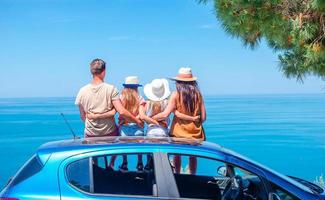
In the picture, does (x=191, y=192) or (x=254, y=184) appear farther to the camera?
(x=191, y=192)

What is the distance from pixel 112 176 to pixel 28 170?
68 cm

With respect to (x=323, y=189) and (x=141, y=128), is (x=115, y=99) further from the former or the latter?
(x=323, y=189)

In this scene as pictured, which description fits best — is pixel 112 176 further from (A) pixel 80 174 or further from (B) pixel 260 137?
(B) pixel 260 137

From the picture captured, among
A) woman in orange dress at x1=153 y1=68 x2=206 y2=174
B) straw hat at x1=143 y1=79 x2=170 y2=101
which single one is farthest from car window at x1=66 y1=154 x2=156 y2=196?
straw hat at x1=143 y1=79 x2=170 y2=101

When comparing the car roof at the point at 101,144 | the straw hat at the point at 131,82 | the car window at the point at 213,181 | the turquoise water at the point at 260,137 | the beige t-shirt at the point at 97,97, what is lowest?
the turquoise water at the point at 260,137

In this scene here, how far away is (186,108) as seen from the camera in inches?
244

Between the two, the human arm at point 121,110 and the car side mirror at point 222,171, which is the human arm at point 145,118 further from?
the car side mirror at point 222,171

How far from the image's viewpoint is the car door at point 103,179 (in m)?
3.67

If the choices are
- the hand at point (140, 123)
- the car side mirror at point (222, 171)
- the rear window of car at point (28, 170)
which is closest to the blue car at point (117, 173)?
the rear window of car at point (28, 170)

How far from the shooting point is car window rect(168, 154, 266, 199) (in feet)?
13.3

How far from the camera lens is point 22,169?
3.89m

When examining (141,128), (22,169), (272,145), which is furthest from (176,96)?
(272,145)

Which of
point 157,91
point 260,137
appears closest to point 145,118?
point 157,91

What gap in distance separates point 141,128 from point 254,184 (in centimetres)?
259
